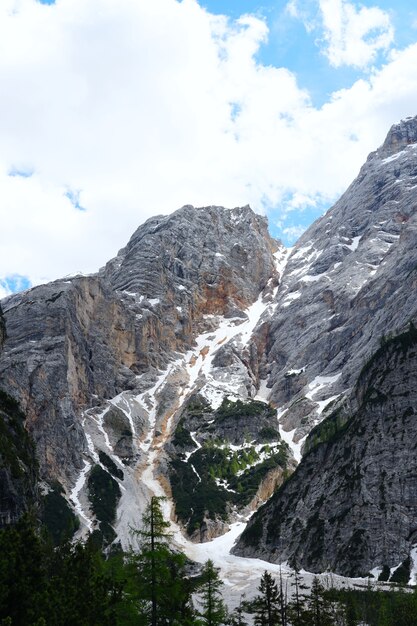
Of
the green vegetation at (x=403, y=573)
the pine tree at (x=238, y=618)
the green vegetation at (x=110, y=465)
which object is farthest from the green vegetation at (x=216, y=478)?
the pine tree at (x=238, y=618)

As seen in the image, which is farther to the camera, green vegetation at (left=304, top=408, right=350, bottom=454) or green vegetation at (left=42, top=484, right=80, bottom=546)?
green vegetation at (left=304, top=408, right=350, bottom=454)

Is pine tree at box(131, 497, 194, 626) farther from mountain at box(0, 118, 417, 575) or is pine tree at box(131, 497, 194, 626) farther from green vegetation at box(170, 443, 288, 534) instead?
green vegetation at box(170, 443, 288, 534)

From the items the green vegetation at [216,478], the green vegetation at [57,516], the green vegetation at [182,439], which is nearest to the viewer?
the green vegetation at [57,516]

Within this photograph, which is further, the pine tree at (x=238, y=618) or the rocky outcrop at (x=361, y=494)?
the rocky outcrop at (x=361, y=494)

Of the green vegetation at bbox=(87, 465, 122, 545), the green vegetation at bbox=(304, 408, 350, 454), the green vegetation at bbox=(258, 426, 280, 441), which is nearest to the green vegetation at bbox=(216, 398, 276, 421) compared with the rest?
the green vegetation at bbox=(258, 426, 280, 441)

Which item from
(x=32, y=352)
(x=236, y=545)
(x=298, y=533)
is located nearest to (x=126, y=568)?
(x=298, y=533)

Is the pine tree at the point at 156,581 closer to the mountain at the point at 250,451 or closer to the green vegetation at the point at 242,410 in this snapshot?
the mountain at the point at 250,451

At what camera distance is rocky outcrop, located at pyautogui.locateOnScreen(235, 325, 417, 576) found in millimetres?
103562

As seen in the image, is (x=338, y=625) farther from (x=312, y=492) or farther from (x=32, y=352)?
(x=32, y=352)

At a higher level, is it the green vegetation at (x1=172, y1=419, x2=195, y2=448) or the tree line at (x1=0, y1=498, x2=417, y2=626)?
the green vegetation at (x1=172, y1=419, x2=195, y2=448)

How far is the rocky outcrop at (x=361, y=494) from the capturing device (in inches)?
4077

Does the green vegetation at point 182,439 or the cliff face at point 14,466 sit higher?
the green vegetation at point 182,439

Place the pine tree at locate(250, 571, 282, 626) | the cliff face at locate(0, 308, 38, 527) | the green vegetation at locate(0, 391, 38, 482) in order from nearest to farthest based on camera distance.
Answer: the pine tree at locate(250, 571, 282, 626)
the cliff face at locate(0, 308, 38, 527)
the green vegetation at locate(0, 391, 38, 482)

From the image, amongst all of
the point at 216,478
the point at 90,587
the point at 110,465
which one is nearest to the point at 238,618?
the point at 90,587
